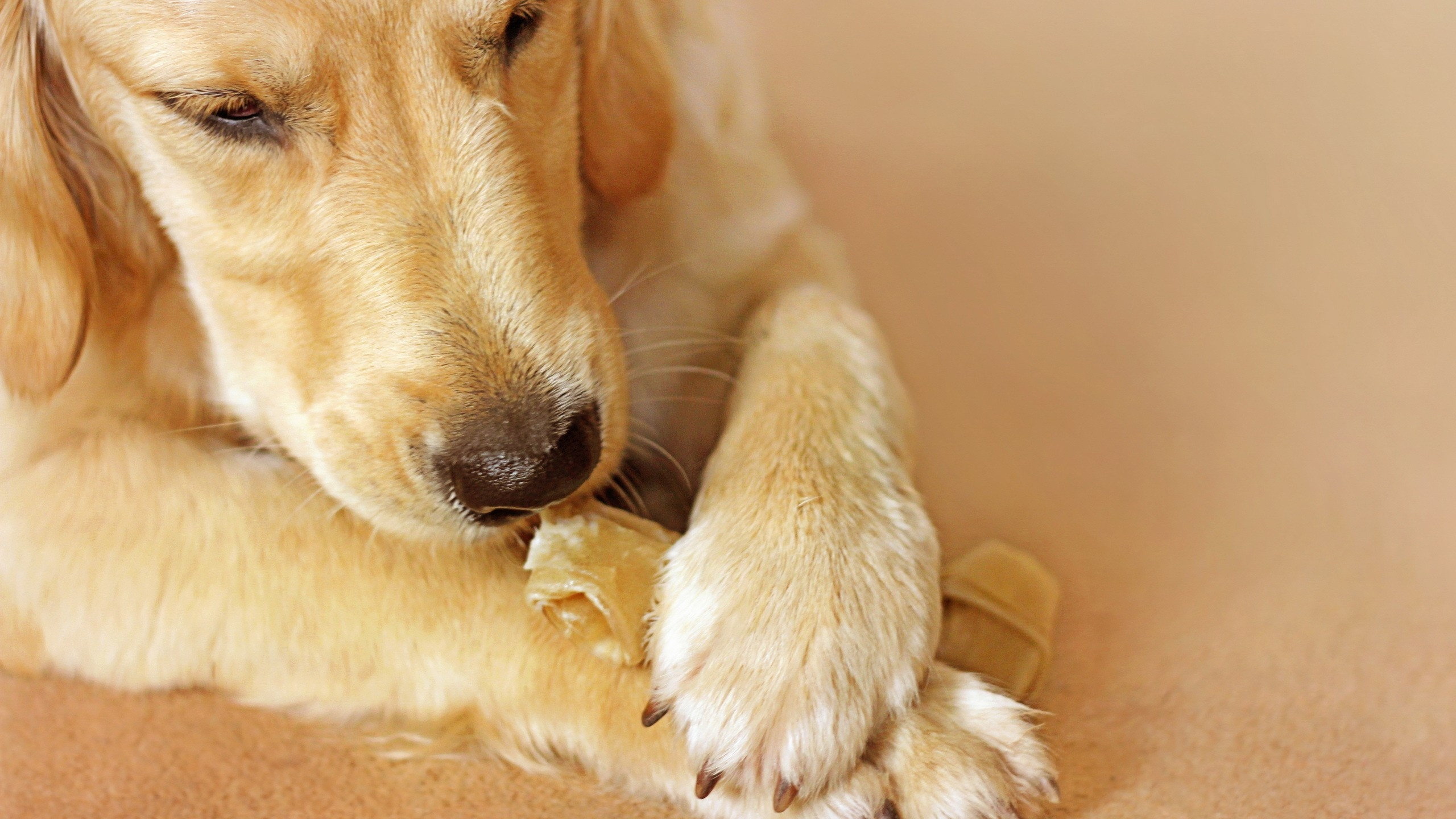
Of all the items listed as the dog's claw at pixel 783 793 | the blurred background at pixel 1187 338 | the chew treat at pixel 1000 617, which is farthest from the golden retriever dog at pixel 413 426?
the blurred background at pixel 1187 338

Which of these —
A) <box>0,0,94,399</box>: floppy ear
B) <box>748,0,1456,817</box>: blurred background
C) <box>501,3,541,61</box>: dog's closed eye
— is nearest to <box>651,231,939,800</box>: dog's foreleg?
<box>748,0,1456,817</box>: blurred background

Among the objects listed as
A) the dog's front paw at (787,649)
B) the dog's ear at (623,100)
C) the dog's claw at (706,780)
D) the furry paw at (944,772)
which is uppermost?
the dog's ear at (623,100)

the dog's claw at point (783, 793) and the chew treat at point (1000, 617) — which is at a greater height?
A: the dog's claw at point (783, 793)

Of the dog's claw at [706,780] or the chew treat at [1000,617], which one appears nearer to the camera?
the dog's claw at [706,780]

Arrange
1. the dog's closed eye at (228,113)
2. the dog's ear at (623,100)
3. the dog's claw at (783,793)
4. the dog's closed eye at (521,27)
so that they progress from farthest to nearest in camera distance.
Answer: the dog's ear at (623,100) → the dog's closed eye at (521,27) → the dog's closed eye at (228,113) → the dog's claw at (783,793)

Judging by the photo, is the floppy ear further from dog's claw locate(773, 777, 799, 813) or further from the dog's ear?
dog's claw locate(773, 777, 799, 813)

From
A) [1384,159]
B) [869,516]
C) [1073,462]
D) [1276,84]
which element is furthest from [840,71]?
[869,516]

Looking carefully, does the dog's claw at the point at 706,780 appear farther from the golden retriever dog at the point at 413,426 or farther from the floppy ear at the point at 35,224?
the floppy ear at the point at 35,224
